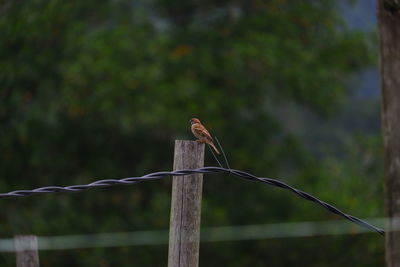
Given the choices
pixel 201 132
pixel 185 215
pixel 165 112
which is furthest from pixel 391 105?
pixel 165 112

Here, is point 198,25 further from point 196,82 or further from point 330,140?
point 330,140

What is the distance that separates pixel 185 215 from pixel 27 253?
1.18 m

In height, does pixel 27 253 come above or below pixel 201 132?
below

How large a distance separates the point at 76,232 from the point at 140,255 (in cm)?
139

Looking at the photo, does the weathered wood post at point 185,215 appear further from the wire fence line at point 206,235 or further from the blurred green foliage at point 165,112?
the blurred green foliage at point 165,112

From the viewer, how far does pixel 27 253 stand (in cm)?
428

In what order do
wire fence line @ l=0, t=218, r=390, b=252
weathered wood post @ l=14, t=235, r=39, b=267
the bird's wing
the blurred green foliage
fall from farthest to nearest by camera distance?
the blurred green foliage → wire fence line @ l=0, t=218, r=390, b=252 → the bird's wing → weathered wood post @ l=14, t=235, r=39, b=267

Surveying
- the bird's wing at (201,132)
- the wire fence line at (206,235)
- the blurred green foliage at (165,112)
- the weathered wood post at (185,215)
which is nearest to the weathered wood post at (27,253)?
the weathered wood post at (185,215)

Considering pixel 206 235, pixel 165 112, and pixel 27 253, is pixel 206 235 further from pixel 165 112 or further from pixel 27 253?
pixel 27 253

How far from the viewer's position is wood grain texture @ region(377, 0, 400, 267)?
2957 mm

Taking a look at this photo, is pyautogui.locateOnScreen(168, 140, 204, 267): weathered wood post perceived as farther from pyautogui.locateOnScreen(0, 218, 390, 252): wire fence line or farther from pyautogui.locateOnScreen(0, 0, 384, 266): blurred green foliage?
pyautogui.locateOnScreen(0, 0, 384, 266): blurred green foliage

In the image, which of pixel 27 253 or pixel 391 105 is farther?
pixel 27 253

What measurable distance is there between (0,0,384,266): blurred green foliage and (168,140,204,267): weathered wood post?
11.0 m

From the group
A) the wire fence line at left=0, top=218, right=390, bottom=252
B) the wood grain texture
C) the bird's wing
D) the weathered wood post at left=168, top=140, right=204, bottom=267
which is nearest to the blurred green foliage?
the wire fence line at left=0, top=218, right=390, bottom=252
